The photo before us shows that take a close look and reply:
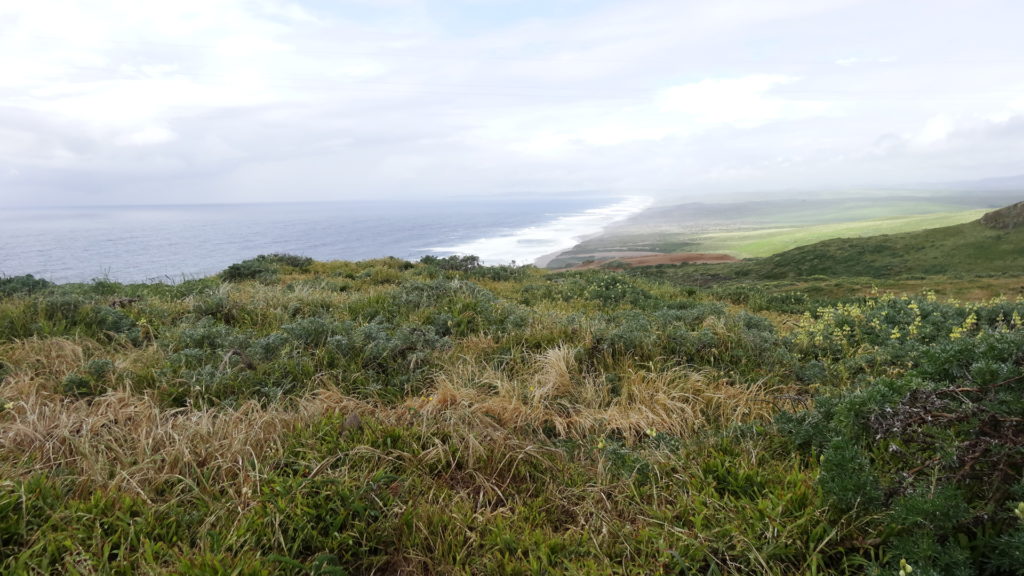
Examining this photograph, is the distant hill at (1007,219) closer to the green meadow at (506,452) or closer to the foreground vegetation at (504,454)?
the green meadow at (506,452)

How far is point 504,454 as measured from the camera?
3.63 meters

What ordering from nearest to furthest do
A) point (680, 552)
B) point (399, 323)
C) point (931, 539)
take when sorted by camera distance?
point (931, 539)
point (680, 552)
point (399, 323)

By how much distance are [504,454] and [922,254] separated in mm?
44576

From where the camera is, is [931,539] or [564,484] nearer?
[931,539]

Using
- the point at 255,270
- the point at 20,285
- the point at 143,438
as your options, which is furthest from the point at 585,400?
the point at 255,270

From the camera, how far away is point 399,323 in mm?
7410

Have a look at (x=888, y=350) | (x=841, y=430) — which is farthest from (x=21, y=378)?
(x=888, y=350)

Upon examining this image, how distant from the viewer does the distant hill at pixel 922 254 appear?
107 ft

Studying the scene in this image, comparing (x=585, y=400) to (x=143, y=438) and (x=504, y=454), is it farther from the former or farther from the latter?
(x=143, y=438)

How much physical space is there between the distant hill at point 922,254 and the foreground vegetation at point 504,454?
3510cm

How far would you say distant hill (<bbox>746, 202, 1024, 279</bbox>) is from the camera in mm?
32750

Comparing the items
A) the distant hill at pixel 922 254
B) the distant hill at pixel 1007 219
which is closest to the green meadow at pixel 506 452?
the distant hill at pixel 922 254

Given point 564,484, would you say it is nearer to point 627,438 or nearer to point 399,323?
point 627,438

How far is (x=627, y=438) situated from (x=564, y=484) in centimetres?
90
